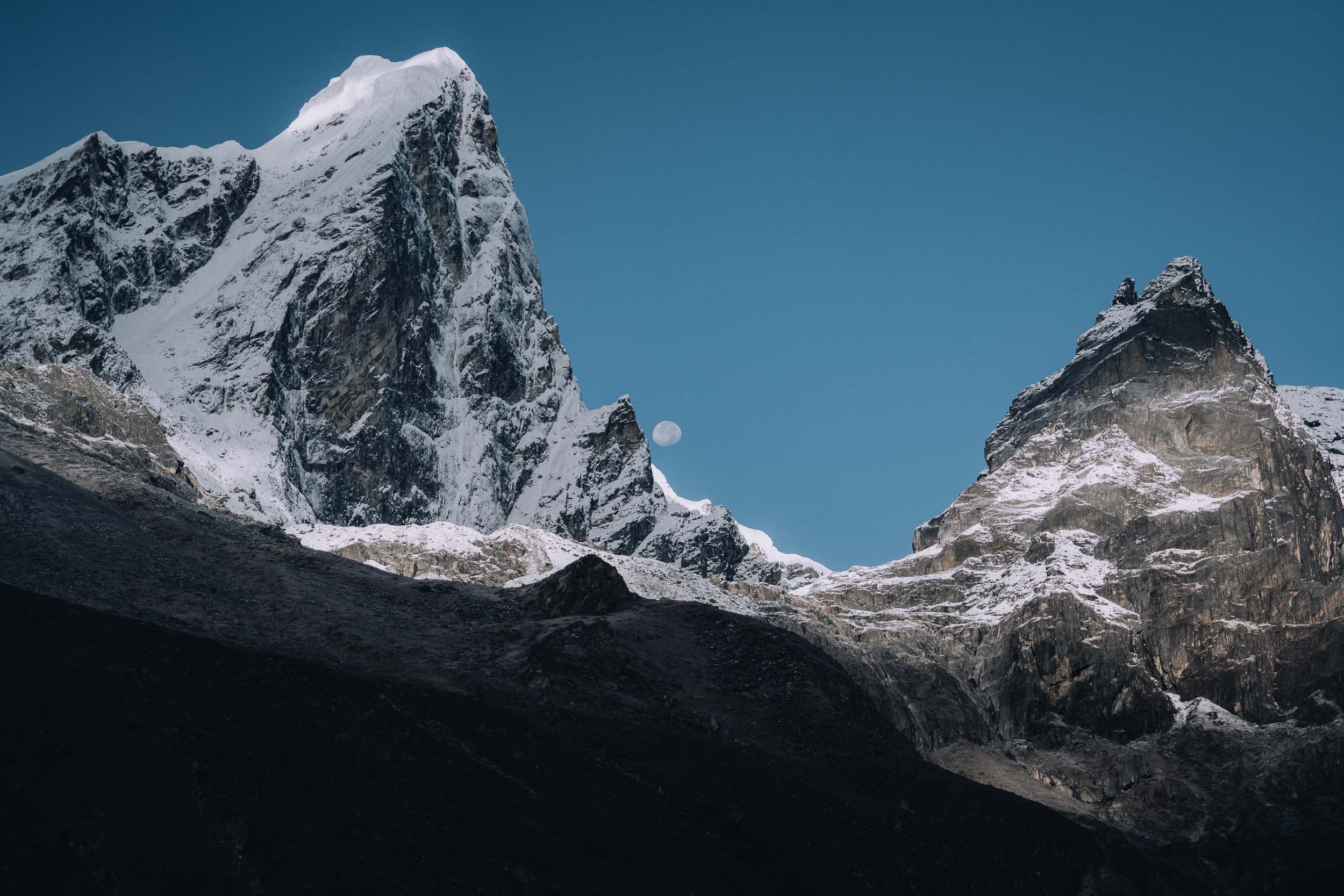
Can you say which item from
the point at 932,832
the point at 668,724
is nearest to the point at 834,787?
the point at 932,832

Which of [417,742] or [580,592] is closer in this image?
[417,742]

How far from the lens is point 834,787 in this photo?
6500 cm

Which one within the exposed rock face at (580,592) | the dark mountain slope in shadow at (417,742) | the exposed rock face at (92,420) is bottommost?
the dark mountain slope in shadow at (417,742)

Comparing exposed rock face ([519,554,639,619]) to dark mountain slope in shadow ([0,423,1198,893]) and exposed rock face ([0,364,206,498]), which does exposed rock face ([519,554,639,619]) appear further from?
exposed rock face ([0,364,206,498])

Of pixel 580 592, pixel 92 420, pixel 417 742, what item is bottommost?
pixel 417 742

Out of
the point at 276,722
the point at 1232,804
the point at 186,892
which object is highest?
the point at 1232,804

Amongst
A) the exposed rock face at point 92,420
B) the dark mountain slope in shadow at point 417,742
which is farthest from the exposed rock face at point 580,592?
the exposed rock face at point 92,420

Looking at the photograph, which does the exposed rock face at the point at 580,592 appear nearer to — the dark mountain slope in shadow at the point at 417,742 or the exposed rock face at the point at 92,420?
the dark mountain slope in shadow at the point at 417,742

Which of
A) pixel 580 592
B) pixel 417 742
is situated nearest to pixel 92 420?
pixel 580 592

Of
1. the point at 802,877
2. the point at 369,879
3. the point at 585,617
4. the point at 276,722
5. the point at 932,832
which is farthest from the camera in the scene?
the point at 585,617

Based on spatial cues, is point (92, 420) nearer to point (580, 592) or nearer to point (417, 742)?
point (580, 592)

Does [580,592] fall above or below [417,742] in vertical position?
above

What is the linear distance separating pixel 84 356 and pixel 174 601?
12855 cm

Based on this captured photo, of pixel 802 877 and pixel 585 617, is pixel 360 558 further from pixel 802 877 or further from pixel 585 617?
pixel 802 877
